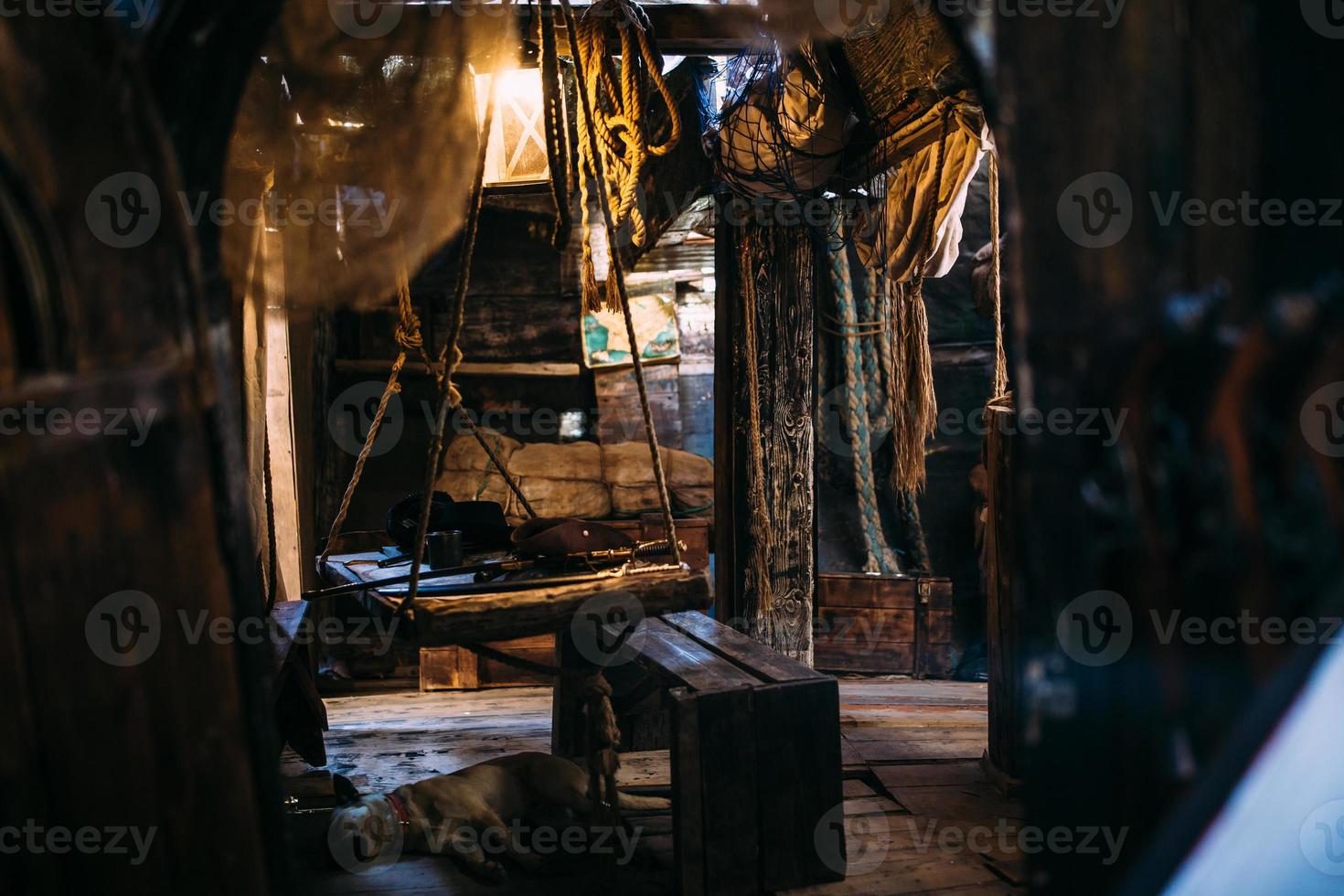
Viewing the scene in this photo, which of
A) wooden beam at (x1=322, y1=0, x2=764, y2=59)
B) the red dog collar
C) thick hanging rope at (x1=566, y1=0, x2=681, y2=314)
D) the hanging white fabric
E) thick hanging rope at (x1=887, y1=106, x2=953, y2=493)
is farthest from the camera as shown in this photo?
thick hanging rope at (x1=887, y1=106, x2=953, y2=493)

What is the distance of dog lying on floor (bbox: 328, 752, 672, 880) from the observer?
3.27m

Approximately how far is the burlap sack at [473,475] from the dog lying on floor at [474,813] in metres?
3.03

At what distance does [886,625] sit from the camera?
684cm

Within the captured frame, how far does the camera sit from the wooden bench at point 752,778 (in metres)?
3.12

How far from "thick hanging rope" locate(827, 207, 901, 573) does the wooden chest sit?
69 cm

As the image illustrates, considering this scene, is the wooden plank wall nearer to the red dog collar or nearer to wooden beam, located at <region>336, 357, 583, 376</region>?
the red dog collar

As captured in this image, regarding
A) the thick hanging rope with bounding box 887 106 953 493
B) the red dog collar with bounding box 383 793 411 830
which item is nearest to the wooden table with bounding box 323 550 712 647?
the red dog collar with bounding box 383 793 411 830

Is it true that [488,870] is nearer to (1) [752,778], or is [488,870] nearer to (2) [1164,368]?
(1) [752,778]

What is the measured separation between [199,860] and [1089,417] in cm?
167

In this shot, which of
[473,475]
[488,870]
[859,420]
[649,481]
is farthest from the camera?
[859,420]

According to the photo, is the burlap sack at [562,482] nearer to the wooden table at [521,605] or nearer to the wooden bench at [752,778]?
the wooden bench at [752,778]

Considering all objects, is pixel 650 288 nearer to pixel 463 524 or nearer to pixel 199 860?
pixel 463 524

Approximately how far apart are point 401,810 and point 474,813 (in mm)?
272

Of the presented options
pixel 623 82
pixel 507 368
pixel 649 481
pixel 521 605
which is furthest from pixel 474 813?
pixel 507 368
